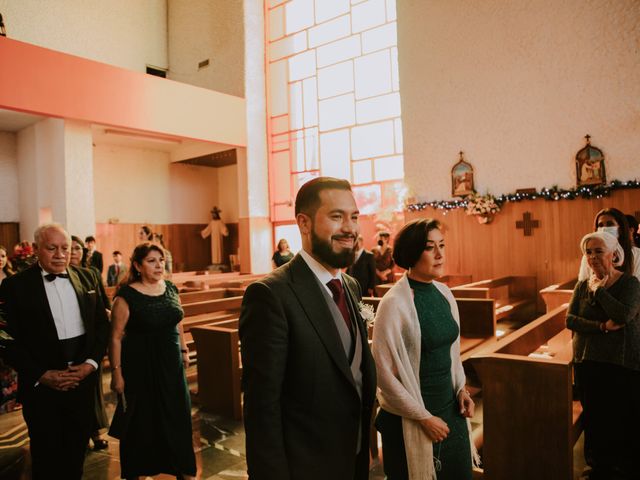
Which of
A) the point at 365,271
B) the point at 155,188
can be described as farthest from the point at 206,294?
the point at 155,188

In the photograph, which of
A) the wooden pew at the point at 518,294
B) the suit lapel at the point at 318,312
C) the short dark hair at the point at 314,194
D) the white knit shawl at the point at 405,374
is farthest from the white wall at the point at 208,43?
the suit lapel at the point at 318,312

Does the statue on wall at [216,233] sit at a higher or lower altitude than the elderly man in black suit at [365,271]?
higher

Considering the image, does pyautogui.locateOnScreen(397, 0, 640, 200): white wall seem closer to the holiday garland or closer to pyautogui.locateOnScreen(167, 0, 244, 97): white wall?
the holiday garland

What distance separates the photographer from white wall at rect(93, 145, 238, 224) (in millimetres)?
12945

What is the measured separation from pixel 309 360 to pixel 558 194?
8.10 metres

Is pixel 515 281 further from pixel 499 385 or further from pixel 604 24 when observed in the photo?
pixel 499 385

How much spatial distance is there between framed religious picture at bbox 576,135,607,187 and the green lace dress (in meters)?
7.42

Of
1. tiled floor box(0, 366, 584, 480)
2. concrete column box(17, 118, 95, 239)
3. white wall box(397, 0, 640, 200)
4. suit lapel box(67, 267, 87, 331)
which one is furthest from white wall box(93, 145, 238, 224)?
suit lapel box(67, 267, 87, 331)

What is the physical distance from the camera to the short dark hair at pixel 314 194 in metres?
1.46

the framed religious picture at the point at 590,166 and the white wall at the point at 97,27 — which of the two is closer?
the framed religious picture at the point at 590,166

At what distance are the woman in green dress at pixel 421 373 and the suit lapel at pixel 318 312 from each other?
1.99 ft

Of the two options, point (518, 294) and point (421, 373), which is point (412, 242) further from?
point (518, 294)

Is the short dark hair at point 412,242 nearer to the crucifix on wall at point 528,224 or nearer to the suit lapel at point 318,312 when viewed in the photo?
the suit lapel at point 318,312

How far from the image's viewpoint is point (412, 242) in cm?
212
